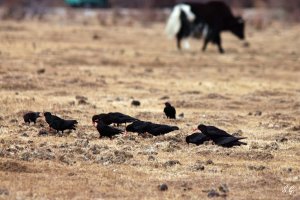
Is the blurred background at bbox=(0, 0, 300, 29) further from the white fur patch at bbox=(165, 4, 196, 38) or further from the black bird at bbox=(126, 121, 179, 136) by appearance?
the black bird at bbox=(126, 121, 179, 136)

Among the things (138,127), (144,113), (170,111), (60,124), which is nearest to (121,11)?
(144,113)

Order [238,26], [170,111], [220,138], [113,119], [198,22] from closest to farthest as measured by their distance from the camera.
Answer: [220,138]
[113,119]
[170,111]
[198,22]
[238,26]

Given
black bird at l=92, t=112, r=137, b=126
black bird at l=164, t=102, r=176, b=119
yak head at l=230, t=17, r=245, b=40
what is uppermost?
black bird at l=92, t=112, r=137, b=126

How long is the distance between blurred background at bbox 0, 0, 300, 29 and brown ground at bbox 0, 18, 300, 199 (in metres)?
8.46

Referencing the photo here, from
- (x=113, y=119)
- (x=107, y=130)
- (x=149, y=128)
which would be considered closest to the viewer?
(x=107, y=130)

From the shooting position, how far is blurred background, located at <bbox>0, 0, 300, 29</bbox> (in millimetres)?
33688

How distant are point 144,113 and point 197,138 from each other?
9.23ft

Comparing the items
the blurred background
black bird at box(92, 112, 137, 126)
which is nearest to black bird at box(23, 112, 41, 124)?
black bird at box(92, 112, 137, 126)

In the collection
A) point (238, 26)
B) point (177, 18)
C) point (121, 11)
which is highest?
point (177, 18)

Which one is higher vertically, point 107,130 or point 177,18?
point 107,130

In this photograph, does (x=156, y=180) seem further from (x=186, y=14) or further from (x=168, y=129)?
(x=186, y=14)

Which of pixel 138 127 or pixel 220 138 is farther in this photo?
pixel 138 127

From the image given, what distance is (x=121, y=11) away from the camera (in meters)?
37.1

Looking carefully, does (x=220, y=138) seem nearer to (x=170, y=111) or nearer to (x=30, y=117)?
(x=170, y=111)
